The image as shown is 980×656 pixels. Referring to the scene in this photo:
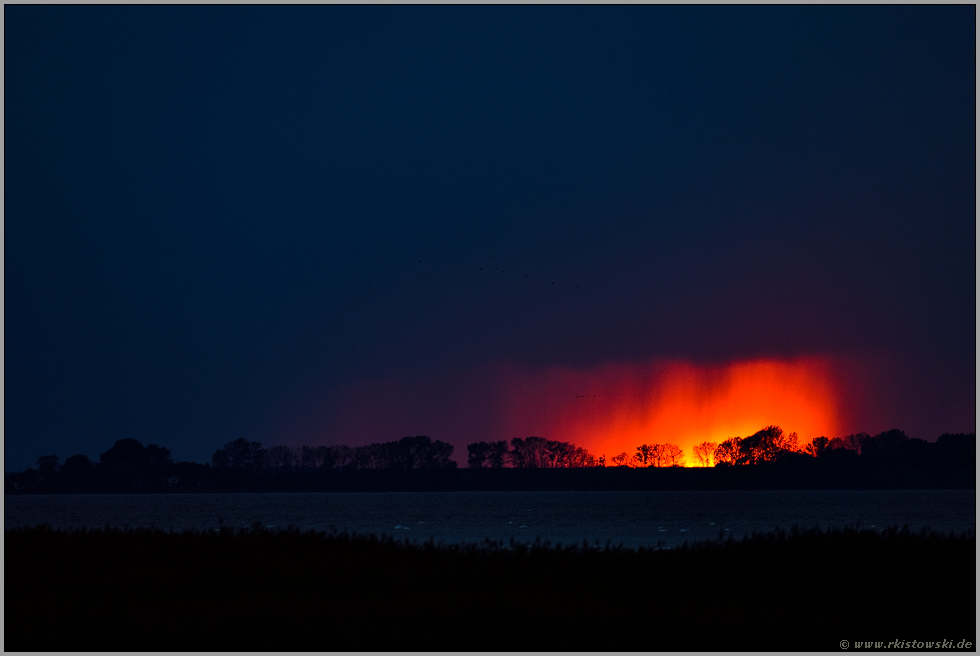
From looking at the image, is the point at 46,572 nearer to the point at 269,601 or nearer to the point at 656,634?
the point at 269,601

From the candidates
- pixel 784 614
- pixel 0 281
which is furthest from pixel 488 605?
pixel 0 281

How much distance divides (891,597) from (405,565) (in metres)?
11.6

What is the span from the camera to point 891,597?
838 inches

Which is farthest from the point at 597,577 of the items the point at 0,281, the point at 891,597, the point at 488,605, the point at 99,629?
the point at 0,281

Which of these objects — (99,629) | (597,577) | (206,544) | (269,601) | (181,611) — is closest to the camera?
(99,629)

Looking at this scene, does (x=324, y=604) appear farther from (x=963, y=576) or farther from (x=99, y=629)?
(x=963, y=576)

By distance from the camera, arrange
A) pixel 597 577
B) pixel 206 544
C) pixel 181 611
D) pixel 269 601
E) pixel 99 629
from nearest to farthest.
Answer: pixel 99 629, pixel 181 611, pixel 269 601, pixel 597 577, pixel 206 544

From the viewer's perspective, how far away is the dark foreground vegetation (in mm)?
16812

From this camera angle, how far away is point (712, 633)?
56.5 ft

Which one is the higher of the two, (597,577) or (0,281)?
(0,281)

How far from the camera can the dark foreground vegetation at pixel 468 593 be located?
16812 millimetres

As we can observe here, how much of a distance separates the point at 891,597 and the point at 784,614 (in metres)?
4.24

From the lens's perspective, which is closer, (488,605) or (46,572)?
(488,605)

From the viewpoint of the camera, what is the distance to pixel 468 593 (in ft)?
67.0
